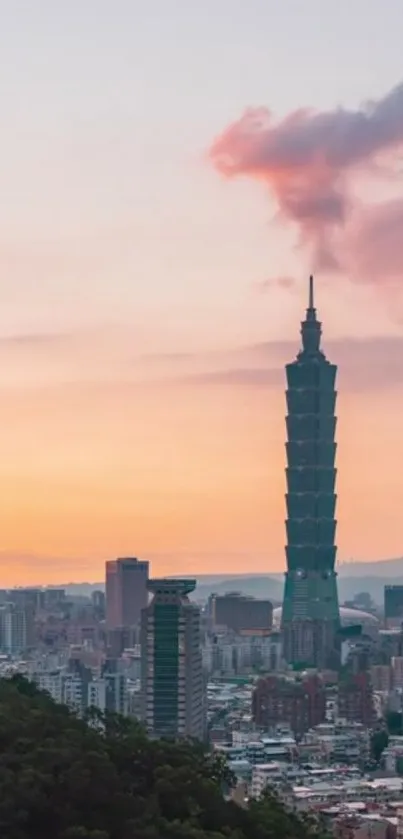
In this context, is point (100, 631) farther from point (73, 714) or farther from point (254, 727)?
point (73, 714)

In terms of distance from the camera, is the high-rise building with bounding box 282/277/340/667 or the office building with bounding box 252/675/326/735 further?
the high-rise building with bounding box 282/277/340/667

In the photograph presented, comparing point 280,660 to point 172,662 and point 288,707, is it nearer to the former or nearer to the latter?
point 288,707

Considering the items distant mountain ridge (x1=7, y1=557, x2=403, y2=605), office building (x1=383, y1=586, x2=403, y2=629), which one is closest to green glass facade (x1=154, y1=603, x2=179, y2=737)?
office building (x1=383, y1=586, x2=403, y2=629)

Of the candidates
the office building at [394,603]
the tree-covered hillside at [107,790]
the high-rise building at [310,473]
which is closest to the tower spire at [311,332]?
the high-rise building at [310,473]

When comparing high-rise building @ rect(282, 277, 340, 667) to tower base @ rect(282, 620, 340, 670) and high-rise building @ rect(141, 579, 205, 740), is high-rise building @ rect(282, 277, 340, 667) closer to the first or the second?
tower base @ rect(282, 620, 340, 670)

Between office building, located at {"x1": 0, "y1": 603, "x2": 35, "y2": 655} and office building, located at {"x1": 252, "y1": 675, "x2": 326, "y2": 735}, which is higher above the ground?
office building, located at {"x1": 0, "y1": 603, "x2": 35, "y2": 655}

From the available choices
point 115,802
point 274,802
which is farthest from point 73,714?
point 115,802

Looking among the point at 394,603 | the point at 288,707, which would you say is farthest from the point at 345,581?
the point at 288,707
